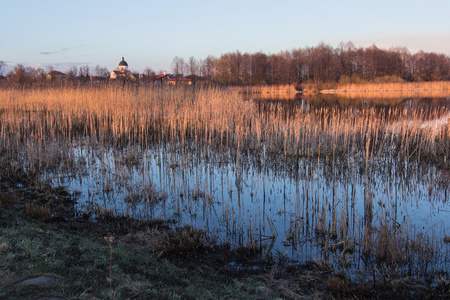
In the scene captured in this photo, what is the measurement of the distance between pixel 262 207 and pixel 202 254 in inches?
69.0

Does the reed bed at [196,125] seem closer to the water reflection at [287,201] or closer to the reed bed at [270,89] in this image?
the water reflection at [287,201]

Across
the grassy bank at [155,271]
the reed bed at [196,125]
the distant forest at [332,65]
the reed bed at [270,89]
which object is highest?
the distant forest at [332,65]

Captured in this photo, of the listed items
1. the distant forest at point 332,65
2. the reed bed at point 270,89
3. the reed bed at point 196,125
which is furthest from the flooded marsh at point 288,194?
the distant forest at point 332,65

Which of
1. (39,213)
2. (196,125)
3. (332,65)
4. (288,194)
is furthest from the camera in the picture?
(332,65)

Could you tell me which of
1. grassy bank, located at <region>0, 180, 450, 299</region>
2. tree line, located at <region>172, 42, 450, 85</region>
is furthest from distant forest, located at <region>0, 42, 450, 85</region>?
grassy bank, located at <region>0, 180, 450, 299</region>

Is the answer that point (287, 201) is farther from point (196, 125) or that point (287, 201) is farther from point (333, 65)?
point (333, 65)

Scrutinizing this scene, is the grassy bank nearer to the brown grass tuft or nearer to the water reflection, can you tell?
the brown grass tuft

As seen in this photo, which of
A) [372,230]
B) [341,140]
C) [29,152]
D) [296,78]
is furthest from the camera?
[296,78]

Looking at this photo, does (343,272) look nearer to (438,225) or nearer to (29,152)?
(438,225)

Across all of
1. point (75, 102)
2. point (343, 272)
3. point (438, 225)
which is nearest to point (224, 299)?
point (343, 272)

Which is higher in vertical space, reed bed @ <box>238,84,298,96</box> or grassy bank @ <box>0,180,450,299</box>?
reed bed @ <box>238,84,298,96</box>

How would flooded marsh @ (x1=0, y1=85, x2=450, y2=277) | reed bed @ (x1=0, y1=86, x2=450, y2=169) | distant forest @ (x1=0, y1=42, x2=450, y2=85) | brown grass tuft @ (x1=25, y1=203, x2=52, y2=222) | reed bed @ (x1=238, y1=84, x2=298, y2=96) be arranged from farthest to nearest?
distant forest @ (x1=0, y1=42, x2=450, y2=85) < reed bed @ (x1=238, y1=84, x2=298, y2=96) < reed bed @ (x1=0, y1=86, x2=450, y2=169) < brown grass tuft @ (x1=25, y1=203, x2=52, y2=222) < flooded marsh @ (x1=0, y1=85, x2=450, y2=277)

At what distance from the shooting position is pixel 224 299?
266 centimetres

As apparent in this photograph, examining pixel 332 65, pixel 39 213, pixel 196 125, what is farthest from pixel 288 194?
pixel 332 65
